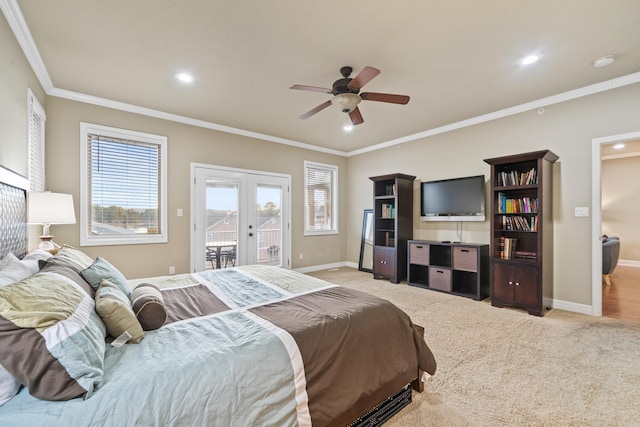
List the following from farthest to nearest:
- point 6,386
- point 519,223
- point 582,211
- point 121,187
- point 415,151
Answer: point 415,151, point 121,187, point 519,223, point 582,211, point 6,386

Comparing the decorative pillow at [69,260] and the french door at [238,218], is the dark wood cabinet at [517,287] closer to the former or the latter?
the french door at [238,218]

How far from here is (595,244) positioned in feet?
11.1

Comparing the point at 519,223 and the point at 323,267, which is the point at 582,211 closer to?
the point at 519,223

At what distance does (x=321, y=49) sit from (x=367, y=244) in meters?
4.24

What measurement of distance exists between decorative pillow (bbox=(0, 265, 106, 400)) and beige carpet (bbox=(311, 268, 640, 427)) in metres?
1.60

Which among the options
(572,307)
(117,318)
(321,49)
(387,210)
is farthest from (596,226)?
(117,318)

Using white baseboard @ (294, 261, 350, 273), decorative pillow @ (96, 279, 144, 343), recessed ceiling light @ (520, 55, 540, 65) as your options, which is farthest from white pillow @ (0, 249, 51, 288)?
white baseboard @ (294, 261, 350, 273)

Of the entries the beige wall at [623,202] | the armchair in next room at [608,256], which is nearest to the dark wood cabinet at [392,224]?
the armchair in next room at [608,256]

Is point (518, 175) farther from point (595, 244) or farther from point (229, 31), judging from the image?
point (229, 31)

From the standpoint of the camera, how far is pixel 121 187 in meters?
3.95

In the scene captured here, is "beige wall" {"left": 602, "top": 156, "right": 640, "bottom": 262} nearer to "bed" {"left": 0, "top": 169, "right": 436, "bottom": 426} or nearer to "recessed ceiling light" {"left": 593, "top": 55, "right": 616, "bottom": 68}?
Result: "recessed ceiling light" {"left": 593, "top": 55, "right": 616, "bottom": 68}

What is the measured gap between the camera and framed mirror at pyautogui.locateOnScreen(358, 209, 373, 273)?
605 centimetres

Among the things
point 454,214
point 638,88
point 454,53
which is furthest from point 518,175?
point 454,53

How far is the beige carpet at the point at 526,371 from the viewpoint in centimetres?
174
